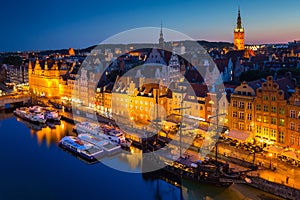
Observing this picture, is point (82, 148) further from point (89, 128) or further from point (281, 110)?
point (281, 110)

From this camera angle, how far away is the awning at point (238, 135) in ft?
59.4

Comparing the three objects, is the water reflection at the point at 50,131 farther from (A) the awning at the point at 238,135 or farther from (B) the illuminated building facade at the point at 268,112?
(B) the illuminated building facade at the point at 268,112

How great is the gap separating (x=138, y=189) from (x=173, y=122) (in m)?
7.27

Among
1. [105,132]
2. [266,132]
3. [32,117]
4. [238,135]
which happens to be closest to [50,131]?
[32,117]

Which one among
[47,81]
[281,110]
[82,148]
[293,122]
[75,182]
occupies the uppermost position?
[47,81]

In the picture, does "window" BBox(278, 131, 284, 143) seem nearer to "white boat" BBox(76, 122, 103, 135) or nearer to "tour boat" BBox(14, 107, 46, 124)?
"white boat" BBox(76, 122, 103, 135)

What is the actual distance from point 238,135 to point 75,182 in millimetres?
10044

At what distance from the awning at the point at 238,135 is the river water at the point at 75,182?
13.4 ft

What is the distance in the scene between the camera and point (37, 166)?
1931 cm

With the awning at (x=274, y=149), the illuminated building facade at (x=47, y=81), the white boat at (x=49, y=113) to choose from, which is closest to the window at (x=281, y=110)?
the awning at (x=274, y=149)

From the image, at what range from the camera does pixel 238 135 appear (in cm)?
1850

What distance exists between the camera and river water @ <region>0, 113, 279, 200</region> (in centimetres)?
1522

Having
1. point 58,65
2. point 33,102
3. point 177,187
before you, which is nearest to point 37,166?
point 177,187

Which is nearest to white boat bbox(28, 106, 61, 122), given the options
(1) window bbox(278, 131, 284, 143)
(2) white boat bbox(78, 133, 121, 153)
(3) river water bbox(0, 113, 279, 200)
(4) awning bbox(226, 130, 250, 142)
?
(3) river water bbox(0, 113, 279, 200)
